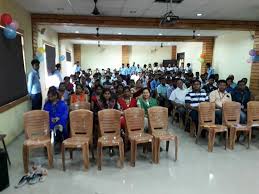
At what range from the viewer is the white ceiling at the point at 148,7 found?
16.2ft

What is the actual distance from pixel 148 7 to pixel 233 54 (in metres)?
5.42

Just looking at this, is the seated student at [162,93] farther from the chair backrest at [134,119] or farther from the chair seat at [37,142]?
the chair seat at [37,142]

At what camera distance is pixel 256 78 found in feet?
24.5

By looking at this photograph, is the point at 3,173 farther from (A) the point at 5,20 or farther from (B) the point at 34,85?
(B) the point at 34,85

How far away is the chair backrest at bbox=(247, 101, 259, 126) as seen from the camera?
4.26m

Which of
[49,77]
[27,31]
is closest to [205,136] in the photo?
[27,31]

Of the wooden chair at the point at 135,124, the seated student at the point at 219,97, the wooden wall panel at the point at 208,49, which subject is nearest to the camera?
the wooden chair at the point at 135,124

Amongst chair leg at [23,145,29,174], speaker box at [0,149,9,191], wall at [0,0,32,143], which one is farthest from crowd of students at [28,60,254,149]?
speaker box at [0,149,9,191]

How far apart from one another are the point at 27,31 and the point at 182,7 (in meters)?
3.82

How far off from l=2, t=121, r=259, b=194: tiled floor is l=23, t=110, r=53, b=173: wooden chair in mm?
337

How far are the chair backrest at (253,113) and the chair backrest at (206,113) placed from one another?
Answer: 683mm

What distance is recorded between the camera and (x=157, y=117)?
3783 millimetres

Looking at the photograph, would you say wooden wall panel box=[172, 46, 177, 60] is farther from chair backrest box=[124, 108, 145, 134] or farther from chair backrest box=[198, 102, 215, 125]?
chair backrest box=[124, 108, 145, 134]

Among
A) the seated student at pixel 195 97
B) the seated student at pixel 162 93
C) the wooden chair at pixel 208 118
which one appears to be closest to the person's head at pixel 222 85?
the seated student at pixel 195 97
